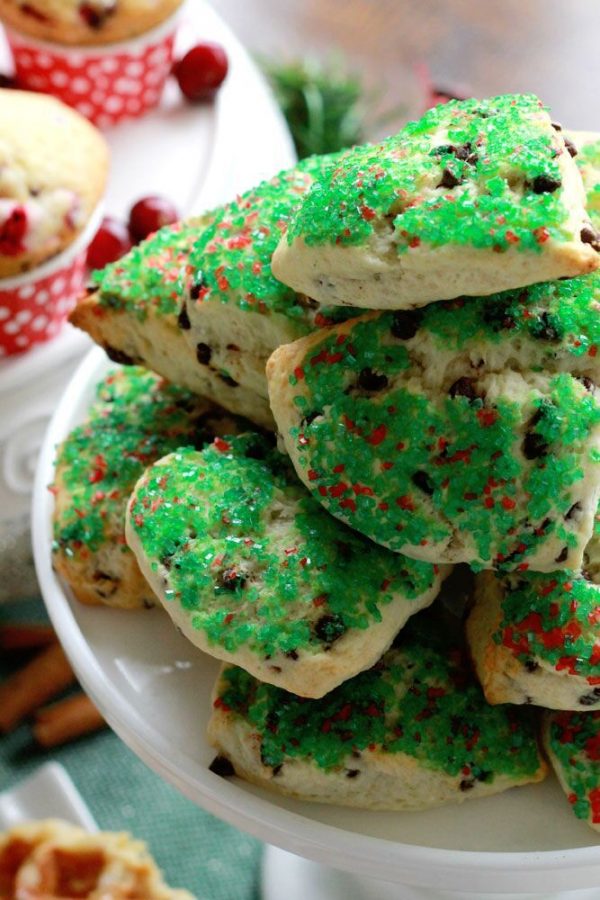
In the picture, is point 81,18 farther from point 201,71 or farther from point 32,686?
point 32,686

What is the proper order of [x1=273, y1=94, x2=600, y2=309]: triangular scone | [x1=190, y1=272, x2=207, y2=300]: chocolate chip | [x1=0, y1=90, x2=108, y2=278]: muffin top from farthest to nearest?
[x1=0, y1=90, x2=108, y2=278]: muffin top
[x1=190, y1=272, x2=207, y2=300]: chocolate chip
[x1=273, y1=94, x2=600, y2=309]: triangular scone

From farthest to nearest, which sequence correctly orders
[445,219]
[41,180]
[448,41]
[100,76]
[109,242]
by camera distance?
[448,41]
[100,76]
[109,242]
[41,180]
[445,219]

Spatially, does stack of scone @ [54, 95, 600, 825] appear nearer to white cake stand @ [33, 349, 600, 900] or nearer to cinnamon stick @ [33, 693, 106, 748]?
white cake stand @ [33, 349, 600, 900]

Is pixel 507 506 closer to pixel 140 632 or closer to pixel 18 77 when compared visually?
pixel 140 632

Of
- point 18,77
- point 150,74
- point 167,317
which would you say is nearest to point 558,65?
point 150,74

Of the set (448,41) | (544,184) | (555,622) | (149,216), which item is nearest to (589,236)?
(544,184)

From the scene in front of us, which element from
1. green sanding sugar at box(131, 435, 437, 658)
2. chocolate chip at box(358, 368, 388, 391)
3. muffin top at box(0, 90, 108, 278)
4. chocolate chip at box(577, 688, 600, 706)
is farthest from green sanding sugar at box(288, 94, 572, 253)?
muffin top at box(0, 90, 108, 278)
